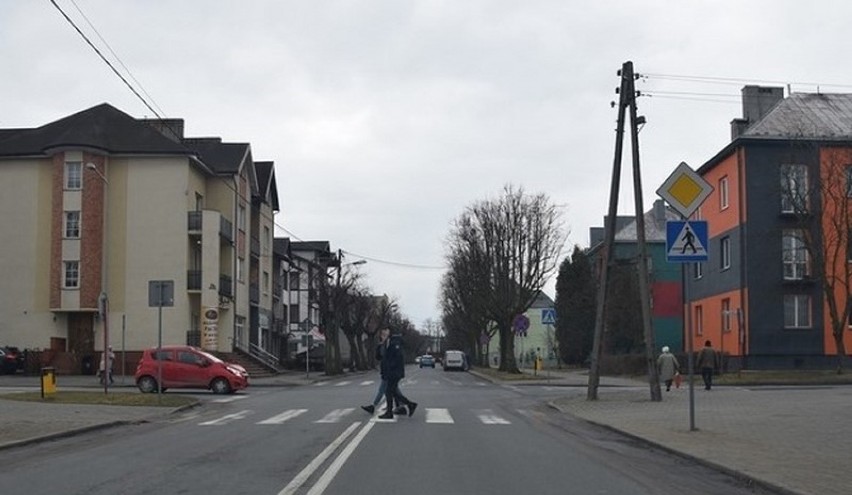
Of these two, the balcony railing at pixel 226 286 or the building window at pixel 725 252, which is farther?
the balcony railing at pixel 226 286

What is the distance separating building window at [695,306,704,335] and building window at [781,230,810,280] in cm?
888

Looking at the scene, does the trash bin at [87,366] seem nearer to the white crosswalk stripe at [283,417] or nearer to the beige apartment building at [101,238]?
the beige apartment building at [101,238]

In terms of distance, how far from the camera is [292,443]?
15.9m

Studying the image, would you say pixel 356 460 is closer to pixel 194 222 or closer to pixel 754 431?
pixel 754 431

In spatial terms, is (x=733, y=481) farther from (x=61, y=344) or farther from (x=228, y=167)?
(x=228, y=167)

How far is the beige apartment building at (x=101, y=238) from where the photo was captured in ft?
170

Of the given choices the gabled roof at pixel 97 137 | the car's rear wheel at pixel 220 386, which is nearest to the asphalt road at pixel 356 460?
the car's rear wheel at pixel 220 386

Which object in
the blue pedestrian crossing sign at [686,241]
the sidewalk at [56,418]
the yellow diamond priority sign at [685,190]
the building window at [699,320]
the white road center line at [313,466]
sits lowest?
the sidewalk at [56,418]

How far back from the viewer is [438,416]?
72.2ft

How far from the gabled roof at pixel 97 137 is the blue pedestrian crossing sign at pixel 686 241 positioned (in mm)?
39620

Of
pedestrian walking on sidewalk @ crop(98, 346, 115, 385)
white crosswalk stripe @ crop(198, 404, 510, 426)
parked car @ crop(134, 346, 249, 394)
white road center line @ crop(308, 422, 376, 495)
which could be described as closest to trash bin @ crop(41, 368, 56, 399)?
pedestrian walking on sidewalk @ crop(98, 346, 115, 385)

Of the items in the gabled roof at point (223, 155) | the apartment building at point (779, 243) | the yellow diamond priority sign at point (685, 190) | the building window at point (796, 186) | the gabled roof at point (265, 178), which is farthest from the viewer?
the gabled roof at point (265, 178)

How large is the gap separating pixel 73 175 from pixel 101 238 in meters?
3.52

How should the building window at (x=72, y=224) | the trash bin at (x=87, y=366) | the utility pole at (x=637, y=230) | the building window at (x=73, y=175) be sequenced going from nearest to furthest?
the utility pole at (x=637, y=230) → the trash bin at (x=87, y=366) → the building window at (x=73, y=175) → the building window at (x=72, y=224)
